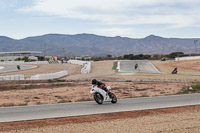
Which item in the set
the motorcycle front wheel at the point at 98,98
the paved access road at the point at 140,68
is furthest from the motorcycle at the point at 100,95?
the paved access road at the point at 140,68

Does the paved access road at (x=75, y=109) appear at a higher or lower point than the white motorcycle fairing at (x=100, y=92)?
lower

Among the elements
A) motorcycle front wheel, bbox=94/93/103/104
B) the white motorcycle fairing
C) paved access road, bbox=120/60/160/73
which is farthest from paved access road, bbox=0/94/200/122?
paved access road, bbox=120/60/160/73

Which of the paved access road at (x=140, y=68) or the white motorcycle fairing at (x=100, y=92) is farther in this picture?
the paved access road at (x=140, y=68)

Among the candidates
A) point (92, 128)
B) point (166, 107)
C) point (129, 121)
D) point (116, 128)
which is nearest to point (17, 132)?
point (92, 128)

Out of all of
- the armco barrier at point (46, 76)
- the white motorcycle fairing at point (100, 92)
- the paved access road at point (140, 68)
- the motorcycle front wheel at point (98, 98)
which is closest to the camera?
the white motorcycle fairing at point (100, 92)

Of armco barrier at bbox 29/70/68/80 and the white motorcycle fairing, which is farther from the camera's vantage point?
armco barrier at bbox 29/70/68/80

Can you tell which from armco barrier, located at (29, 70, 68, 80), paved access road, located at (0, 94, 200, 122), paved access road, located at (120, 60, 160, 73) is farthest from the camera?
paved access road, located at (120, 60, 160, 73)

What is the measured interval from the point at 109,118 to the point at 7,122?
366 cm

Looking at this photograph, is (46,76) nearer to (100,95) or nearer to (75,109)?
(100,95)

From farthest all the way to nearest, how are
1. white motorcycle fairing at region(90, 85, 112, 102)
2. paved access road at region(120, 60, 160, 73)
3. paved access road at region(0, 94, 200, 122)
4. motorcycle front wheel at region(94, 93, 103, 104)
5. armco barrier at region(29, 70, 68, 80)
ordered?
paved access road at region(120, 60, 160, 73) < armco barrier at region(29, 70, 68, 80) < motorcycle front wheel at region(94, 93, 103, 104) < white motorcycle fairing at region(90, 85, 112, 102) < paved access road at region(0, 94, 200, 122)

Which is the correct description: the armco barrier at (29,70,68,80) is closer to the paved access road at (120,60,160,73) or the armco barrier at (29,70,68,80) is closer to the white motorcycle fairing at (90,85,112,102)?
the paved access road at (120,60,160,73)

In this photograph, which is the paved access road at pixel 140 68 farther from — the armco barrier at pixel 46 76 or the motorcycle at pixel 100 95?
the motorcycle at pixel 100 95

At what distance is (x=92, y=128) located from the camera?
9.00 m

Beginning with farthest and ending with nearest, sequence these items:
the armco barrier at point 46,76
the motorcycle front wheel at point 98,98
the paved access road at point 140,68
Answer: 1. the paved access road at point 140,68
2. the armco barrier at point 46,76
3. the motorcycle front wheel at point 98,98
